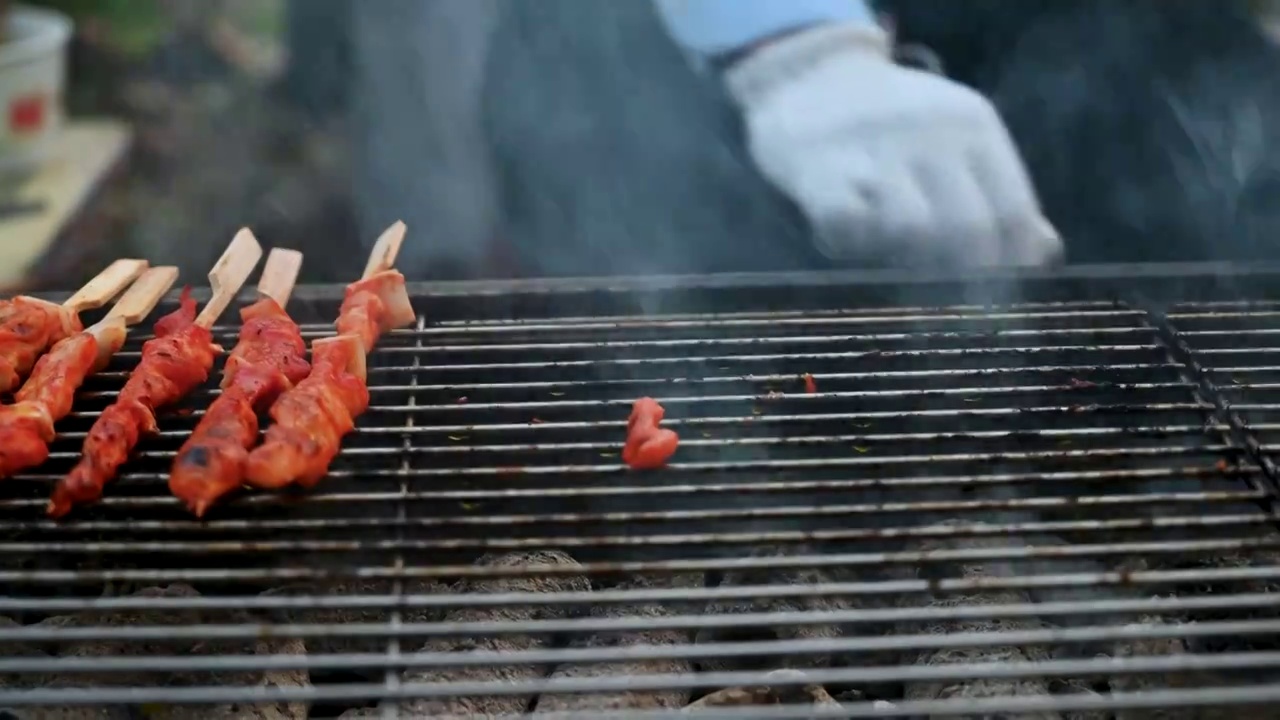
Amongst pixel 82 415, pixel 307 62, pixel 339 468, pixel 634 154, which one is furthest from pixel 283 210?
pixel 339 468

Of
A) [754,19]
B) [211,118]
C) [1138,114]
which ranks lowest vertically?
[211,118]

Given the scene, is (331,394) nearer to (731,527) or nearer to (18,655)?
(18,655)

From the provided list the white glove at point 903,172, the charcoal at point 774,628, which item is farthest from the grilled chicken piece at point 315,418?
the white glove at point 903,172

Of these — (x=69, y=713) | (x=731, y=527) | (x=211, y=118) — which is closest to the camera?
(x=69, y=713)

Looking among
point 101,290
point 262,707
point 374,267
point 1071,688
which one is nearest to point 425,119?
point 374,267

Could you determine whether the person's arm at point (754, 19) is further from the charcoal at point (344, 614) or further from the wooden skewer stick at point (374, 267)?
the charcoal at point (344, 614)

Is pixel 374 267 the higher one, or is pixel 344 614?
pixel 374 267

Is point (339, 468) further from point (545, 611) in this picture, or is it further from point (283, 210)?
point (283, 210)
